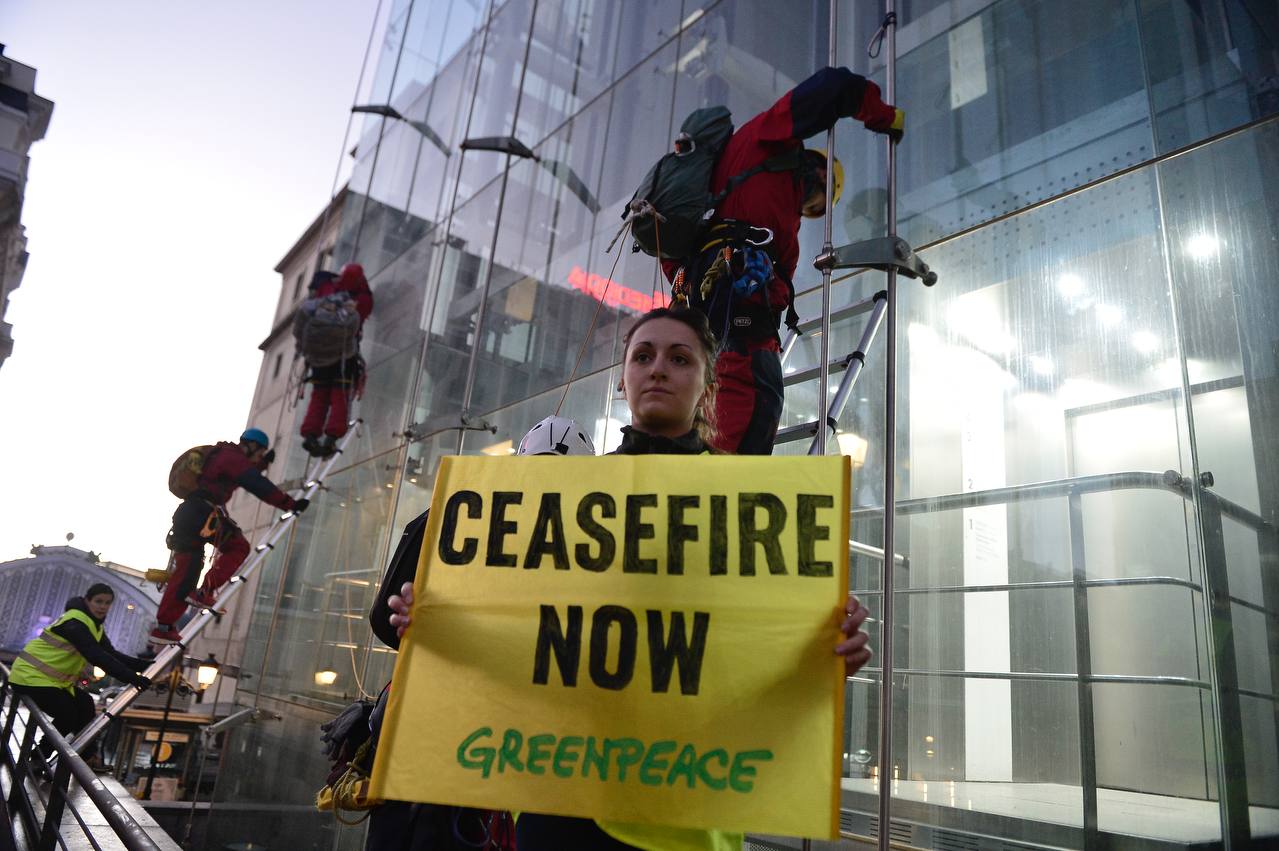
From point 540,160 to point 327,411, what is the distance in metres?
4.23

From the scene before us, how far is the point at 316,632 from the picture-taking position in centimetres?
929

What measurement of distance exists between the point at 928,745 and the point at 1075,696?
64 cm

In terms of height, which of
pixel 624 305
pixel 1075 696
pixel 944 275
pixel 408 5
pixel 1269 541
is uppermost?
pixel 408 5

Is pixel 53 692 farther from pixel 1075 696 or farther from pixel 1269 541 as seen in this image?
pixel 1269 541

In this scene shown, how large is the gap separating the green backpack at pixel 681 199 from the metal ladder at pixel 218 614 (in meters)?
6.72

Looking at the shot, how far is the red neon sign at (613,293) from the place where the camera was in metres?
6.30

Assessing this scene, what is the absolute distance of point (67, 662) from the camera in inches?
286

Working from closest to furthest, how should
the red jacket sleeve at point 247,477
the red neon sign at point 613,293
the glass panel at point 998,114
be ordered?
1. the glass panel at point 998,114
2. the red neon sign at point 613,293
3. the red jacket sleeve at point 247,477

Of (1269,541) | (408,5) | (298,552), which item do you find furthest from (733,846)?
(408,5)

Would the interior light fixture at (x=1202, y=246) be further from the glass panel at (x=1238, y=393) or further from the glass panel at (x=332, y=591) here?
the glass panel at (x=332, y=591)

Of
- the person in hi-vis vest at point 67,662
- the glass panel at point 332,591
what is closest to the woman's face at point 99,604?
the person in hi-vis vest at point 67,662

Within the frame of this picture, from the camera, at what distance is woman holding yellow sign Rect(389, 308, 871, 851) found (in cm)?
166

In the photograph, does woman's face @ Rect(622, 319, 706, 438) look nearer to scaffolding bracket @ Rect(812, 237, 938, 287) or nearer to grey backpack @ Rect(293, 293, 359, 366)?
scaffolding bracket @ Rect(812, 237, 938, 287)

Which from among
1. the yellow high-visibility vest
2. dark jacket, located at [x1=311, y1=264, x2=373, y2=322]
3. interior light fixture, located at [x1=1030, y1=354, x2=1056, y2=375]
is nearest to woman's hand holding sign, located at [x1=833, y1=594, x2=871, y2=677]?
Answer: interior light fixture, located at [x1=1030, y1=354, x2=1056, y2=375]
